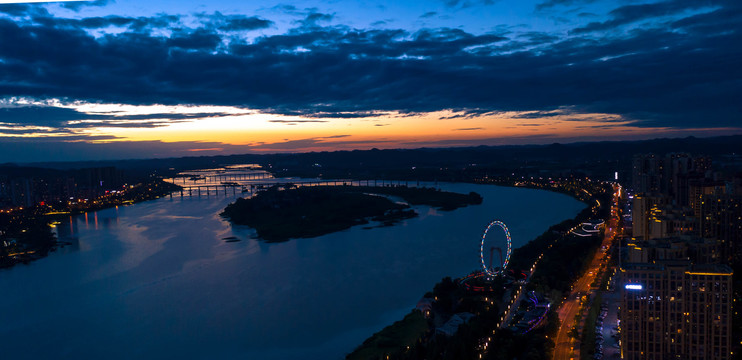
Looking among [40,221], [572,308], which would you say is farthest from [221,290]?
[40,221]

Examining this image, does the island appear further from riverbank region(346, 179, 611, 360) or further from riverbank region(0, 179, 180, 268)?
riverbank region(346, 179, 611, 360)

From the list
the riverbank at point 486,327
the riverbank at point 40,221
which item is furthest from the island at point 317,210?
the riverbank at point 486,327

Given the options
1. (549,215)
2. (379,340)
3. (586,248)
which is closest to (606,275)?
(586,248)

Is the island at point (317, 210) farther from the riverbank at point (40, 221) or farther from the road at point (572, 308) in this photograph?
the road at point (572, 308)

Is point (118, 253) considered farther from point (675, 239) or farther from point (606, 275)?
point (675, 239)

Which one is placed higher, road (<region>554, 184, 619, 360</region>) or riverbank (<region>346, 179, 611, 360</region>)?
riverbank (<region>346, 179, 611, 360</region>)

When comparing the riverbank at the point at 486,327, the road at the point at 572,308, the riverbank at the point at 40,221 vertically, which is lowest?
the road at the point at 572,308

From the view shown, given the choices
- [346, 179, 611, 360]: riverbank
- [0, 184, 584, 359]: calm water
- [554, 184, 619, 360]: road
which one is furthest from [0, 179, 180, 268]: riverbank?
[554, 184, 619, 360]: road
